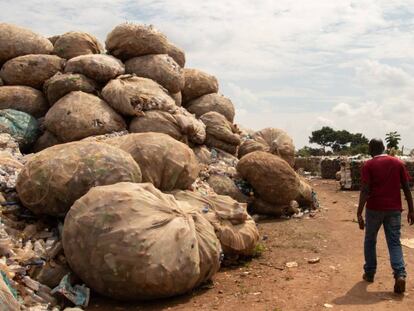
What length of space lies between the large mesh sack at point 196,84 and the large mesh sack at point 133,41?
42.8 inches

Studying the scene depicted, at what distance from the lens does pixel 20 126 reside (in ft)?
22.4

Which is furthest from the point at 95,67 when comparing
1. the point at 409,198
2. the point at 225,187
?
the point at 409,198

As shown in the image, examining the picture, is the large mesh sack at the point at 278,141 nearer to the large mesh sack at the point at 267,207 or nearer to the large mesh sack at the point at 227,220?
the large mesh sack at the point at 267,207

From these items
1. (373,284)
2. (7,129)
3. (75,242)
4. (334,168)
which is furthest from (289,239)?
(334,168)

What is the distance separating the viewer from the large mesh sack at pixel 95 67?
285 inches

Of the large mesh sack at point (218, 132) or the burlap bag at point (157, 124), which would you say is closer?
the burlap bag at point (157, 124)

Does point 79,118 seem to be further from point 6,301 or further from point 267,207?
point 6,301

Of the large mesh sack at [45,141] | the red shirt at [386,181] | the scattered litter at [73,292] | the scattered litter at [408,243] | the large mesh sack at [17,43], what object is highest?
the large mesh sack at [17,43]

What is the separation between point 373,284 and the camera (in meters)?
4.25

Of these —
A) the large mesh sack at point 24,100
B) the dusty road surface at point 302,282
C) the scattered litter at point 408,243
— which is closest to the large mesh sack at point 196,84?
the large mesh sack at point 24,100

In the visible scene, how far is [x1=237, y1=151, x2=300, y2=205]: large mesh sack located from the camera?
24.3ft

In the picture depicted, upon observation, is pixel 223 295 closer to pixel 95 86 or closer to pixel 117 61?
pixel 95 86

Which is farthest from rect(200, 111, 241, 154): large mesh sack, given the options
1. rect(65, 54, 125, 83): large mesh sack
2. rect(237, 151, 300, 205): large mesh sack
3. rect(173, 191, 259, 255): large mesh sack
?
rect(173, 191, 259, 255): large mesh sack

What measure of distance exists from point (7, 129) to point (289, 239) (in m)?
4.40
